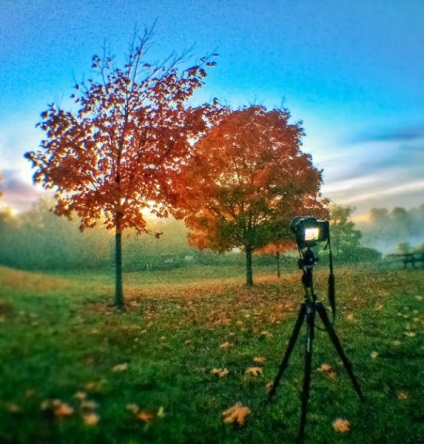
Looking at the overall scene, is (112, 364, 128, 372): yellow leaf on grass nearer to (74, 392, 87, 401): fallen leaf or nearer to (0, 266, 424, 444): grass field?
(0, 266, 424, 444): grass field

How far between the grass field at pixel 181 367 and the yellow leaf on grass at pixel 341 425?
0.01 m

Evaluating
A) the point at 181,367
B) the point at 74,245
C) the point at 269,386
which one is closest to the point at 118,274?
the point at 74,245

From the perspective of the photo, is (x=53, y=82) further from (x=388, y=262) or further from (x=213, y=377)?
(x=388, y=262)

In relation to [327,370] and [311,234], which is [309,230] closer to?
[311,234]

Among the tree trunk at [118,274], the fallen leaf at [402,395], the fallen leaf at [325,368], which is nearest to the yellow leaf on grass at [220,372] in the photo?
the fallen leaf at [325,368]

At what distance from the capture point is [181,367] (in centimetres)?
462

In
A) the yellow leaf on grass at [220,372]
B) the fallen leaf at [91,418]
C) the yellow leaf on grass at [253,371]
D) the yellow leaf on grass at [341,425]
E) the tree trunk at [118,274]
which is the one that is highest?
the tree trunk at [118,274]

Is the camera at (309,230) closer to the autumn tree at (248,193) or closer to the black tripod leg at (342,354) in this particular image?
the black tripod leg at (342,354)

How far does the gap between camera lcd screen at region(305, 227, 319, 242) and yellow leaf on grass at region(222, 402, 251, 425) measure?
6.97 ft

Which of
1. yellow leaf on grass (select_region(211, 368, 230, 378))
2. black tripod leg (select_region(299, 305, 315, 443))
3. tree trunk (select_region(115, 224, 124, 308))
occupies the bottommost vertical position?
yellow leaf on grass (select_region(211, 368, 230, 378))

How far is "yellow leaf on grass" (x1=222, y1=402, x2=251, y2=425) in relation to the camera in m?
3.64

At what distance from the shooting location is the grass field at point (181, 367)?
1706mm

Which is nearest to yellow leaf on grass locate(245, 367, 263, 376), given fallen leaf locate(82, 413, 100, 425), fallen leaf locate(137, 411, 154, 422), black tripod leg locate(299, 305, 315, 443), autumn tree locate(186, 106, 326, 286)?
black tripod leg locate(299, 305, 315, 443)

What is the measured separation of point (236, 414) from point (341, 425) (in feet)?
3.74
